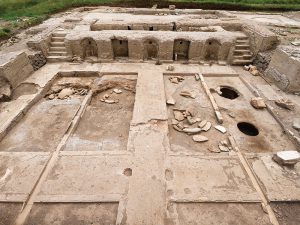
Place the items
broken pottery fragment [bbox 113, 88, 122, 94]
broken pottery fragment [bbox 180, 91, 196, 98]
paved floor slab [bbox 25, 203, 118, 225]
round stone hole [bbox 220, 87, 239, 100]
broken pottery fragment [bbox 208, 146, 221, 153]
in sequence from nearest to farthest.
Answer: paved floor slab [bbox 25, 203, 118, 225] → broken pottery fragment [bbox 208, 146, 221, 153] → broken pottery fragment [bbox 180, 91, 196, 98] → broken pottery fragment [bbox 113, 88, 122, 94] → round stone hole [bbox 220, 87, 239, 100]

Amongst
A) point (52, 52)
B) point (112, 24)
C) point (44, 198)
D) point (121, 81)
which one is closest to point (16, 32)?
point (52, 52)

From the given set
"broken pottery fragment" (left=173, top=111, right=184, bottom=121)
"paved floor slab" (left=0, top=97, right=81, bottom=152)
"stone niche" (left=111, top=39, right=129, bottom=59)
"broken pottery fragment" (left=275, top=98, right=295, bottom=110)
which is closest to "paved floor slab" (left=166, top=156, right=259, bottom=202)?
"broken pottery fragment" (left=173, top=111, right=184, bottom=121)

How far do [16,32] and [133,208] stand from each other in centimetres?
994

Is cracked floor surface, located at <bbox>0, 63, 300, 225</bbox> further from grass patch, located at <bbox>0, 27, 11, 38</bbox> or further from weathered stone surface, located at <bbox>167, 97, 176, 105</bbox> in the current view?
grass patch, located at <bbox>0, 27, 11, 38</bbox>

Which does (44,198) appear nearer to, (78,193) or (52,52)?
(78,193)

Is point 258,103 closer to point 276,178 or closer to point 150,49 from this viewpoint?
point 276,178

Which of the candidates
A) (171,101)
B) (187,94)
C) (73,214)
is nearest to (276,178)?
(171,101)

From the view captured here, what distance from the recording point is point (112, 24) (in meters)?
8.98

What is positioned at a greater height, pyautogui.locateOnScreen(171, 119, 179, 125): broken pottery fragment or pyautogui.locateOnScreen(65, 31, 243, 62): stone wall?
pyautogui.locateOnScreen(65, 31, 243, 62): stone wall

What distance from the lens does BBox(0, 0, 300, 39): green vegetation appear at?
1180cm

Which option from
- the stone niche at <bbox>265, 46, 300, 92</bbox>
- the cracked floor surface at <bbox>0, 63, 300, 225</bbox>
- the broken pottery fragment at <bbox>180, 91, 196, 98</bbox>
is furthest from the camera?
the broken pottery fragment at <bbox>180, 91, 196, 98</bbox>

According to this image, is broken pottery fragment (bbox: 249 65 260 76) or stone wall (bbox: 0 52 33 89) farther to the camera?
broken pottery fragment (bbox: 249 65 260 76)

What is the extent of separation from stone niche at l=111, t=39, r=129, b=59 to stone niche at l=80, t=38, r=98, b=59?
2.19 feet

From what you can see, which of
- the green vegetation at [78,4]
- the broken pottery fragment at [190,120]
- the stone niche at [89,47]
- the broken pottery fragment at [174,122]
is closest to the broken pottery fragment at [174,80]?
the broken pottery fragment at [190,120]
